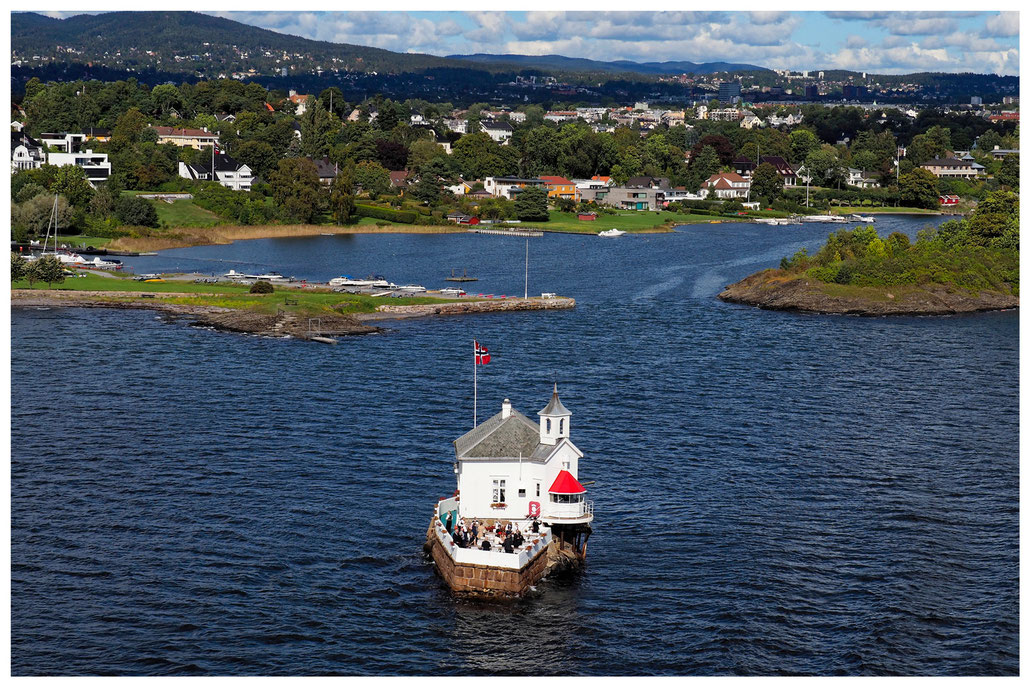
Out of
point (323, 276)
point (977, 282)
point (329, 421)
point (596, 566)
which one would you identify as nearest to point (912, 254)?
point (977, 282)

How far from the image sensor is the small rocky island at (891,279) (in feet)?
373

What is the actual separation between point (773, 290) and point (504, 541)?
75956 millimetres

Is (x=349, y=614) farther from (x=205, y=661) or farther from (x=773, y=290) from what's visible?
(x=773, y=290)

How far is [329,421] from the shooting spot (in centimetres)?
7056

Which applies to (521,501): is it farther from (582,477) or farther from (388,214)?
(388,214)

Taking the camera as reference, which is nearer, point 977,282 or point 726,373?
point 726,373

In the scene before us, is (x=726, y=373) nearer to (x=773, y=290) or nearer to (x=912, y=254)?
(x=773, y=290)

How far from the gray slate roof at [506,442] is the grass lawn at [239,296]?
52.7 m

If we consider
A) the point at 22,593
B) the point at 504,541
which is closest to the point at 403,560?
the point at 504,541

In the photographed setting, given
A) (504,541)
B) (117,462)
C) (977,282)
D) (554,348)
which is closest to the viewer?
(504,541)

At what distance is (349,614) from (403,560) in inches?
207

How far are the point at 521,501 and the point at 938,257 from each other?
8222 centimetres

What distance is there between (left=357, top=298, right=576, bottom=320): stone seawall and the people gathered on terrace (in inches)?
2235

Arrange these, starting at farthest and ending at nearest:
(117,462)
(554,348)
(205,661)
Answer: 1. (554,348)
2. (117,462)
3. (205,661)
